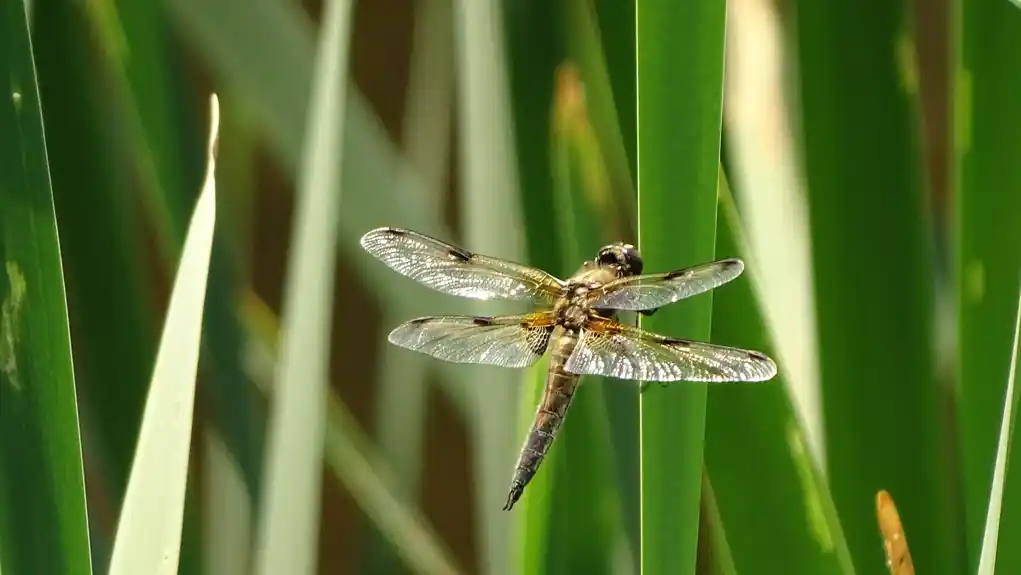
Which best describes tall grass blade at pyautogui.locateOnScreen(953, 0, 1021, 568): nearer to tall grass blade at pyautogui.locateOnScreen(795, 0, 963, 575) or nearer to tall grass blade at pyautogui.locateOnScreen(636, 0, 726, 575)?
tall grass blade at pyautogui.locateOnScreen(795, 0, 963, 575)

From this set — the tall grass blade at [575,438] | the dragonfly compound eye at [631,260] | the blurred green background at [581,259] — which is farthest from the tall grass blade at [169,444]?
the dragonfly compound eye at [631,260]

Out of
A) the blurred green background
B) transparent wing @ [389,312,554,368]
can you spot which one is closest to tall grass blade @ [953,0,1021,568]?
the blurred green background

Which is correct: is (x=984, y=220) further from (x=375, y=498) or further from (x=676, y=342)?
(x=375, y=498)

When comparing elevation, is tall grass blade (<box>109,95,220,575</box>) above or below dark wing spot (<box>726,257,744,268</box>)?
below

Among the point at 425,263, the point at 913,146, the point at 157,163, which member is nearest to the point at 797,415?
the point at 913,146

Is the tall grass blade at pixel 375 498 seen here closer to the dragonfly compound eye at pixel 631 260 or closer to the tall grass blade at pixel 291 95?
the tall grass blade at pixel 291 95

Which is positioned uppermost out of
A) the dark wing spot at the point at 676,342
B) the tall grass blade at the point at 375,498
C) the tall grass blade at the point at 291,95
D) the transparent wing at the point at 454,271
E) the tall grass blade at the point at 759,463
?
the tall grass blade at the point at 291,95

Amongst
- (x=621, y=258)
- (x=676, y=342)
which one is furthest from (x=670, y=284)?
(x=621, y=258)
